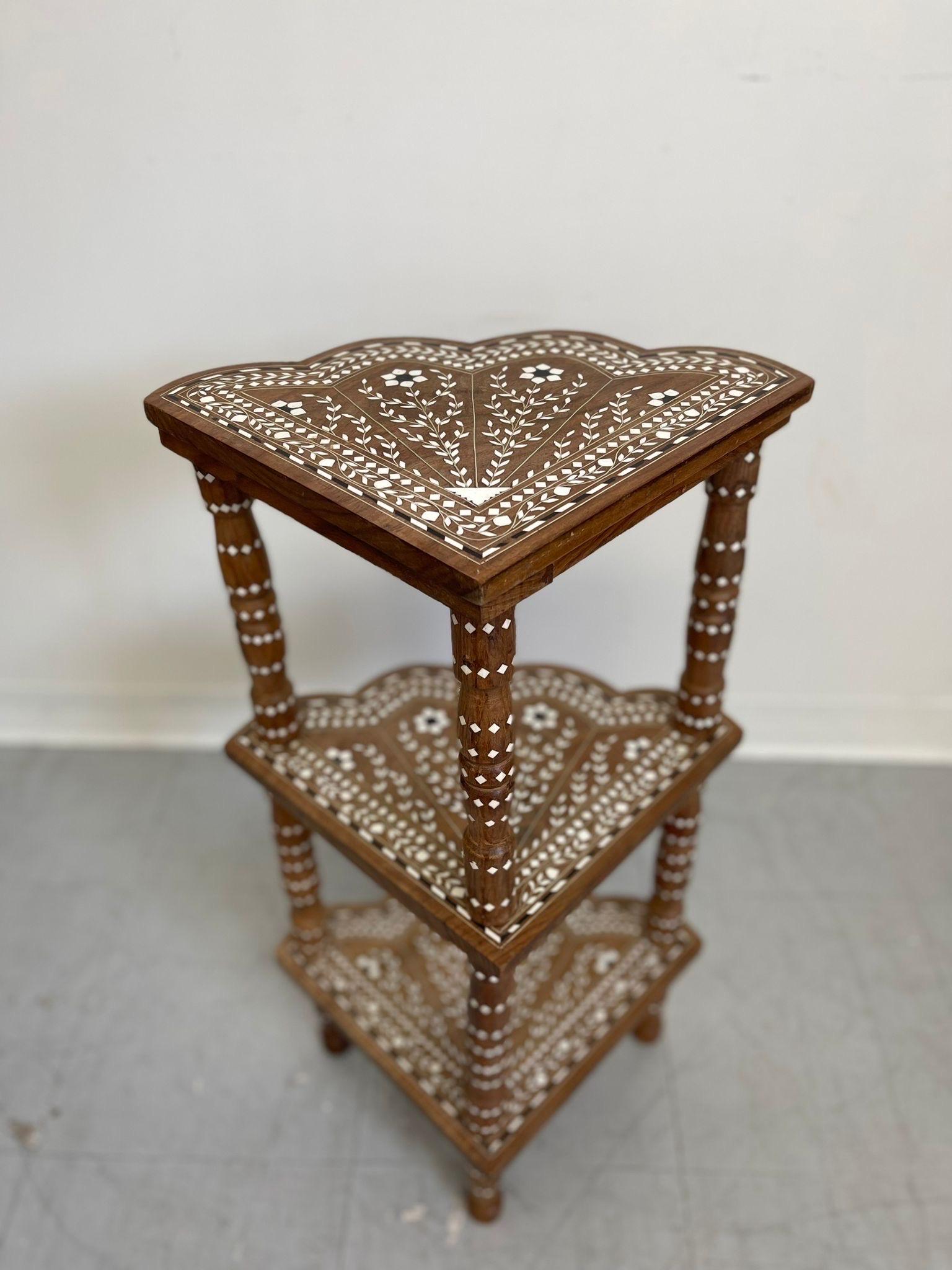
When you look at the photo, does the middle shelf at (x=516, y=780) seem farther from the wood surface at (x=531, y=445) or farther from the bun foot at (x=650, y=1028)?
the bun foot at (x=650, y=1028)

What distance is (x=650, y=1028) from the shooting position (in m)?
1.61

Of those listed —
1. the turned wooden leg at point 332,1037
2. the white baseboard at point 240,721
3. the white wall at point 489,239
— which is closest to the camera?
the white wall at point 489,239

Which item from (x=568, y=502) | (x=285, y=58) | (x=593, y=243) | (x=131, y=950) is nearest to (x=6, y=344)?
(x=285, y=58)

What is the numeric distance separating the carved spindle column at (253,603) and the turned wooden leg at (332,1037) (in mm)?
556

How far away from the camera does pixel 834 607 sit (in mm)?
1884

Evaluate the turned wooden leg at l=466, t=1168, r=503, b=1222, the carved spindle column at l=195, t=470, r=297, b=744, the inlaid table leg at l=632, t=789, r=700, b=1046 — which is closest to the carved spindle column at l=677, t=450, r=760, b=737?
the inlaid table leg at l=632, t=789, r=700, b=1046

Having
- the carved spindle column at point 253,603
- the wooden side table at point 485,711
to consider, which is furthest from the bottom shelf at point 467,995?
the carved spindle column at point 253,603

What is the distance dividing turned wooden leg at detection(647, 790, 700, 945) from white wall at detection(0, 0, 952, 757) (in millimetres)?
Result: 580

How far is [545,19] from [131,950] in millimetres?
1594

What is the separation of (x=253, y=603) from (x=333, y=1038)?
81 cm

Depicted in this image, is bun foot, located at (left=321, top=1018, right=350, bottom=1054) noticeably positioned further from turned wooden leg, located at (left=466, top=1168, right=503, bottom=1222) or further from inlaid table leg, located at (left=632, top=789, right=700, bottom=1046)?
inlaid table leg, located at (left=632, top=789, right=700, bottom=1046)

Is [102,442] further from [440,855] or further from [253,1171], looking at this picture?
[253,1171]

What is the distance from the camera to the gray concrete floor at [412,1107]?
1431 mm

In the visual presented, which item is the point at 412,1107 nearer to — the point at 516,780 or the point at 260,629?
the point at 516,780
